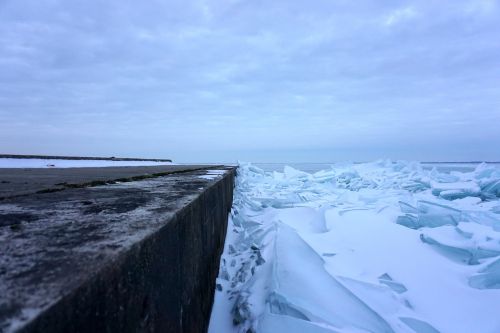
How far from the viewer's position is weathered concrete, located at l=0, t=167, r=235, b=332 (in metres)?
0.48

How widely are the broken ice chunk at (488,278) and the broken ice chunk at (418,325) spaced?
0.77 meters

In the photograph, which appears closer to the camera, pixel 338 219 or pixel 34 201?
pixel 34 201

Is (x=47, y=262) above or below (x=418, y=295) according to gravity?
above

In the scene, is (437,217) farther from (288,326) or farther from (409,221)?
(288,326)

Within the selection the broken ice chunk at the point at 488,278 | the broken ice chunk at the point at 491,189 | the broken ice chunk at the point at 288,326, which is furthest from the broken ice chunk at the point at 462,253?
the broken ice chunk at the point at 491,189

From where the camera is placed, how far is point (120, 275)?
625 millimetres

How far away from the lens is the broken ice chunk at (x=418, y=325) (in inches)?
76.5

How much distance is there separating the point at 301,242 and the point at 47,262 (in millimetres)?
2338

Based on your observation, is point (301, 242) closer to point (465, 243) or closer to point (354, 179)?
point (465, 243)

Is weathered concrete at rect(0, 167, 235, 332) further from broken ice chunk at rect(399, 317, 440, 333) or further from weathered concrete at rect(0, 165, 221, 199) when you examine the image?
broken ice chunk at rect(399, 317, 440, 333)

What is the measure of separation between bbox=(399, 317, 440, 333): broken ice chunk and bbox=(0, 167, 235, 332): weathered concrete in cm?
132

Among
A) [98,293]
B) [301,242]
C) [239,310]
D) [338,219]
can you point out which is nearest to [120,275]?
[98,293]

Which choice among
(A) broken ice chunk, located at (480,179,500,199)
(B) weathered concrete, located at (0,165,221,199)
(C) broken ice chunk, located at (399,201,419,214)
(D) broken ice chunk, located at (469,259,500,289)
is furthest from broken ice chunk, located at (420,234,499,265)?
(A) broken ice chunk, located at (480,179,500,199)

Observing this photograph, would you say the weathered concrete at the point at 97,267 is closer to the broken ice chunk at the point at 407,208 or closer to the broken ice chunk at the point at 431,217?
the broken ice chunk at the point at 431,217
